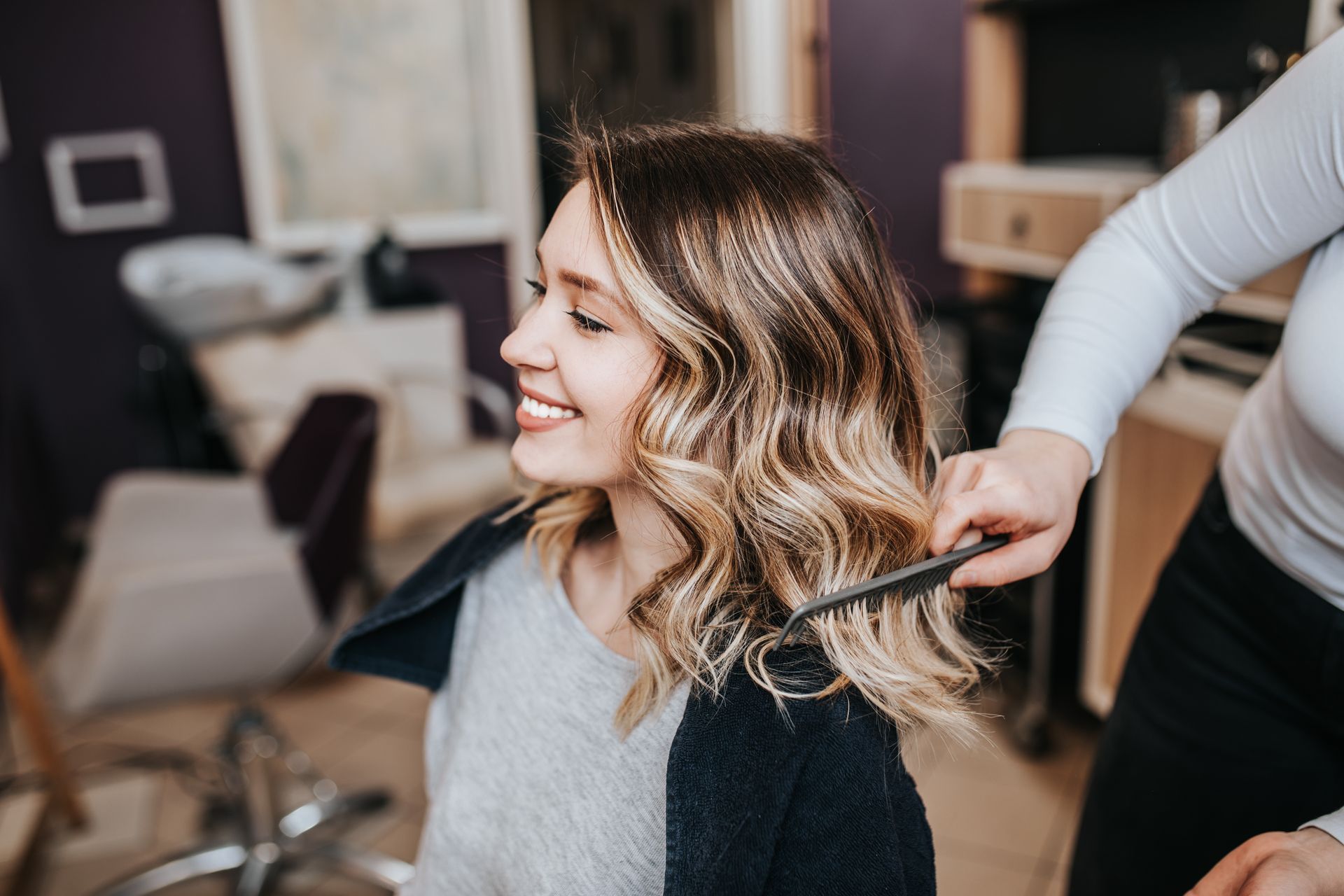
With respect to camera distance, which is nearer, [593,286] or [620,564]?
[593,286]

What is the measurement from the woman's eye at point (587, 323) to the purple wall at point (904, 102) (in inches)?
101

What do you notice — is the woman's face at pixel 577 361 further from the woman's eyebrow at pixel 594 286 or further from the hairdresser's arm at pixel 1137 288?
the hairdresser's arm at pixel 1137 288

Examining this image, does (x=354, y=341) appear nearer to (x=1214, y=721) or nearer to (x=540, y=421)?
(x=540, y=421)

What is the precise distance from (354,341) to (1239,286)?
3039 millimetres

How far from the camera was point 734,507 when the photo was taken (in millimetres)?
861

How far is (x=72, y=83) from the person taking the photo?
3.55 meters

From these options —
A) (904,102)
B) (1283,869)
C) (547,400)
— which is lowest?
(1283,869)

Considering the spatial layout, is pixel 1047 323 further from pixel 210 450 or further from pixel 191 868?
pixel 210 450

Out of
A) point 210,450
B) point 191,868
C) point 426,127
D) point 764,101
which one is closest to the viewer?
point 191,868

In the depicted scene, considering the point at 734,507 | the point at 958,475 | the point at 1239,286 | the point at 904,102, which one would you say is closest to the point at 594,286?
the point at 734,507

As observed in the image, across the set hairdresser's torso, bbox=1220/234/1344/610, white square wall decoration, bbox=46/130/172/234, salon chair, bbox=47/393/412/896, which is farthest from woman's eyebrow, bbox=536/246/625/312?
white square wall decoration, bbox=46/130/172/234

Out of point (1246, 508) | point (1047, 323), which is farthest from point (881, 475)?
point (1246, 508)

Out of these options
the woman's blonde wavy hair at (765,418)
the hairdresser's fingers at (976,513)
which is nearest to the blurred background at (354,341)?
the woman's blonde wavy hair at (765,418)

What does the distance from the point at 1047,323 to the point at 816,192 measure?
246 millimetres
